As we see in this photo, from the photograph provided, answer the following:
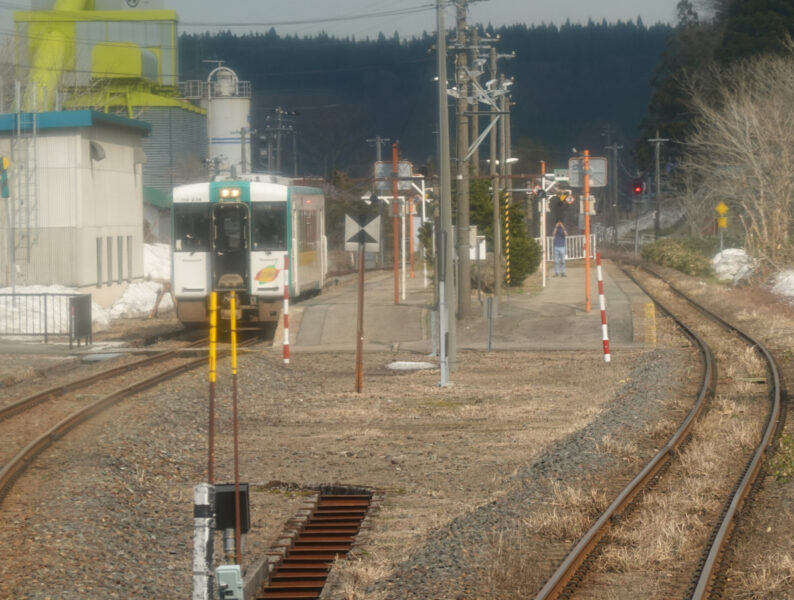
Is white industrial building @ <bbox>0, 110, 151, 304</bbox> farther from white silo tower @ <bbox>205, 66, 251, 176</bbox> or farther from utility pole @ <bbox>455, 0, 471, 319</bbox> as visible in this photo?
white silo tower @ <bbox>205, 66, 251, 176</bbox>

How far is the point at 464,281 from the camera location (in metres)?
24.9

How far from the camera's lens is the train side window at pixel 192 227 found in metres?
23.7

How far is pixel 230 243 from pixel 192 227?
78 centimetres

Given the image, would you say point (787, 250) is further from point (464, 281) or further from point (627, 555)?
point (627, 555)

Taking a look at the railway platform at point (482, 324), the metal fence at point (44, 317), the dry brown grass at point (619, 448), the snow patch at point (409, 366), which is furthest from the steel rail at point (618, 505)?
the metal fence at point (44, 317)

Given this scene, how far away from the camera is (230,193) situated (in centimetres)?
2369

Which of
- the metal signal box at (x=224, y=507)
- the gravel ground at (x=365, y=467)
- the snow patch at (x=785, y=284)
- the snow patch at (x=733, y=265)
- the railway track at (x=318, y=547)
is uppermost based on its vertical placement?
the snow patch at (x=733, y=265)

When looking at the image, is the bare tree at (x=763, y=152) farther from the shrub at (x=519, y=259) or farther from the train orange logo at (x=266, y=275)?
the train orange logo at (x=266, y=275)

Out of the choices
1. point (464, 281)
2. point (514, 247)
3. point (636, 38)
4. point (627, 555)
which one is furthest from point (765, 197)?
point (636, 38)

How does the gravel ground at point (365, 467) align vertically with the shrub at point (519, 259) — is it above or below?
below

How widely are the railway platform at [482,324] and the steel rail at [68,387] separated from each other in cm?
304

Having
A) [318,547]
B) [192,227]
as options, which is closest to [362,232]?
[192,227]

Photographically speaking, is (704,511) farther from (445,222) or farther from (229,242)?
(229,242)

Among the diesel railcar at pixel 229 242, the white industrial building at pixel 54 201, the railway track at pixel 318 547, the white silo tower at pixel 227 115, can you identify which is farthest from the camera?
the white silo tower at pixel 227 115
